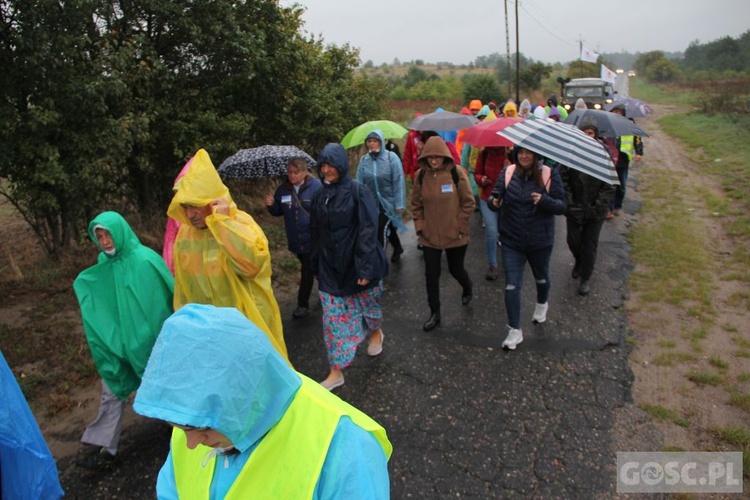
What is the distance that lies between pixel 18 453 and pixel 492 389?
9.80ft

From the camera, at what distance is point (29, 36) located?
16.4 ft

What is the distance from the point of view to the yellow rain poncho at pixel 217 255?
3.09 meters

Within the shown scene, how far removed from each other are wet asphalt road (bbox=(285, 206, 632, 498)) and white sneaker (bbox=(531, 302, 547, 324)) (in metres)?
0.07

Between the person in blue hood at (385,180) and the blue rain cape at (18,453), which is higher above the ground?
the person in blue hood at (385,180)

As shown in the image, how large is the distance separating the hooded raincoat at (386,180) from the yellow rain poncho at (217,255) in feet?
8.99

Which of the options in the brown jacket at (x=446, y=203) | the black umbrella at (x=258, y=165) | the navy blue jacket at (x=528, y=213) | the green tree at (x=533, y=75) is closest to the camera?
the navy blue jacket at (x=528, y=213)

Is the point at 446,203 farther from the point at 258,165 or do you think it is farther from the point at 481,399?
the point at 258,165

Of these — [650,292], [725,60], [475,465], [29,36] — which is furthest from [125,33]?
[725,60]

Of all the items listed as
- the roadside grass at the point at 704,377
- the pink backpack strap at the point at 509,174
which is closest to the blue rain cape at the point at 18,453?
the pink backpack strap at the point at 509,174

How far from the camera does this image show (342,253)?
3799 millimetres

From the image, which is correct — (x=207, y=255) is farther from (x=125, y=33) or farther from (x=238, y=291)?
(x=125, y=33)

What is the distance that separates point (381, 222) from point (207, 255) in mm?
2765

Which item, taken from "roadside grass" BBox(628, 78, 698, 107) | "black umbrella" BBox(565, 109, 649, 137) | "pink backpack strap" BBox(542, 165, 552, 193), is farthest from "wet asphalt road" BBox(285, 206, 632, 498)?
"roadside grass" BBox(628, 78, 698, 107)

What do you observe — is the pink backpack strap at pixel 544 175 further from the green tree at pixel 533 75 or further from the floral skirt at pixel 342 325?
the green tree at pixel 533 75
